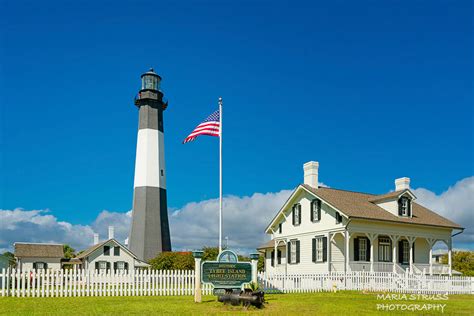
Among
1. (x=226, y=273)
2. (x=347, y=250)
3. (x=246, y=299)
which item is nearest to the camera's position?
(x=246, y=299)

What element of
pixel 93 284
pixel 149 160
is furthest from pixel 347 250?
pixel 149 160

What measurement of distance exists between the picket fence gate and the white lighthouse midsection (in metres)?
22.3

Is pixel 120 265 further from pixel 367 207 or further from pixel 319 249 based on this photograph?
pixel 367 207

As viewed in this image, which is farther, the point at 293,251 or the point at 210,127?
the point at 293,251

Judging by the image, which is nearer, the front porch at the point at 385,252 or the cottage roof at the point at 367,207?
the front porch at the point at 385,252

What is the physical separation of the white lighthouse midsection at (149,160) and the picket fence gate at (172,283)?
2235 centimetres

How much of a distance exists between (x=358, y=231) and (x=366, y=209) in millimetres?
2125

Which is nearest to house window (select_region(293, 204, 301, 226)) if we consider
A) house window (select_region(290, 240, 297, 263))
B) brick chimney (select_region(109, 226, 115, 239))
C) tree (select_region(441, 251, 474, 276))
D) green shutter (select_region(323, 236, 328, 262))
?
house window (select_region(290, 240, 297, 263))

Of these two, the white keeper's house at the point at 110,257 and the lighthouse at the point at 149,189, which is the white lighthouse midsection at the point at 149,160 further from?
the white keeper's house at the point at 110,257

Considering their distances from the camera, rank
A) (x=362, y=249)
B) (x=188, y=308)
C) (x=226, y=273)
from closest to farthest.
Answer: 1. (x=188, y=308)
2. (x=226, y=273)
3. (x=362, y=249)

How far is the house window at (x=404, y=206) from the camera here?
3141 centimetres

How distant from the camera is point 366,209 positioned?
30.4m

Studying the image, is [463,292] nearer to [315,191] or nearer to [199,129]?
[315,191]

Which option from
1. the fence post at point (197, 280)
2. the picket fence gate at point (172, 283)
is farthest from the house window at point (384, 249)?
the fence post at point (197, 280)
